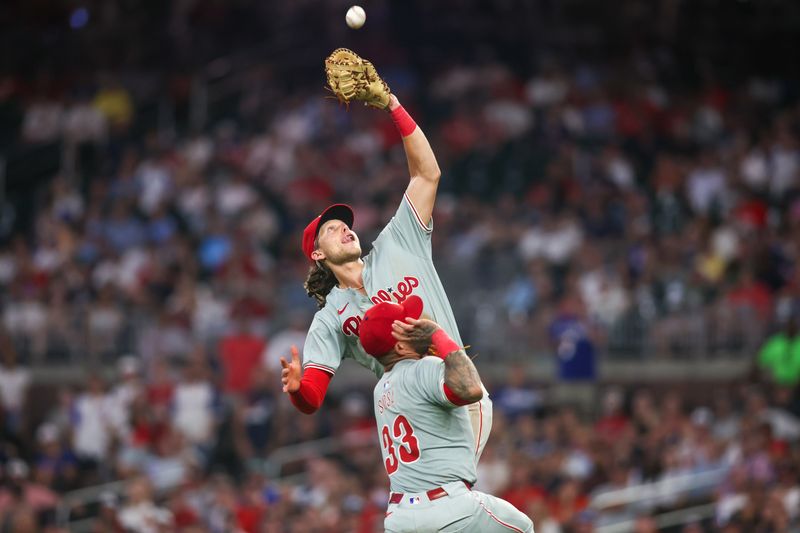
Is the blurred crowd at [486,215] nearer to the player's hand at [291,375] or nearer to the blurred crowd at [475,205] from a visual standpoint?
the blurred crowd at [475,205]

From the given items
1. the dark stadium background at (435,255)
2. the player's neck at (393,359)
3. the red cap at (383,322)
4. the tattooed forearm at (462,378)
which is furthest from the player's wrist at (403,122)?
the dark stadium background at (435,255)

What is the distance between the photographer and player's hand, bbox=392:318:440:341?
600 centimetres

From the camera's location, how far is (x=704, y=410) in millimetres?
13047

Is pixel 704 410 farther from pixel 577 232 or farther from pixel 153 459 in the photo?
pixel 153 459

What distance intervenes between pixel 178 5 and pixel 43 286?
327 inches

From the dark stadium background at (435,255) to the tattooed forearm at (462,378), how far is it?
513cm

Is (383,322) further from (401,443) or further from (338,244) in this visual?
(338,244)

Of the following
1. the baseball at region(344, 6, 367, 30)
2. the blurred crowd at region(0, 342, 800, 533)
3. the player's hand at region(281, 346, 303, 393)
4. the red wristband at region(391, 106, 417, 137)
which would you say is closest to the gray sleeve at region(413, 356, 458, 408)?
the player's hand at region(281, 346, 303, 393)

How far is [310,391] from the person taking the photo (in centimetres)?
660

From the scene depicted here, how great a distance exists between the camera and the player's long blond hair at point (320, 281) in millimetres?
7117

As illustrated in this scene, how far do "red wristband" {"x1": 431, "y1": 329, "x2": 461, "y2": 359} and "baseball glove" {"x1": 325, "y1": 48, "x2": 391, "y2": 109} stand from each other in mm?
1312

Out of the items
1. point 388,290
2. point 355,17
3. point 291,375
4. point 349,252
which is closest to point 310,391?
point 291,375

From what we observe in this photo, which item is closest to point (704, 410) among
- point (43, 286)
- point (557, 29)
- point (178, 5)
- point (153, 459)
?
point (153, 459)

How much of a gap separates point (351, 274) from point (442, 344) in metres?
1.18
